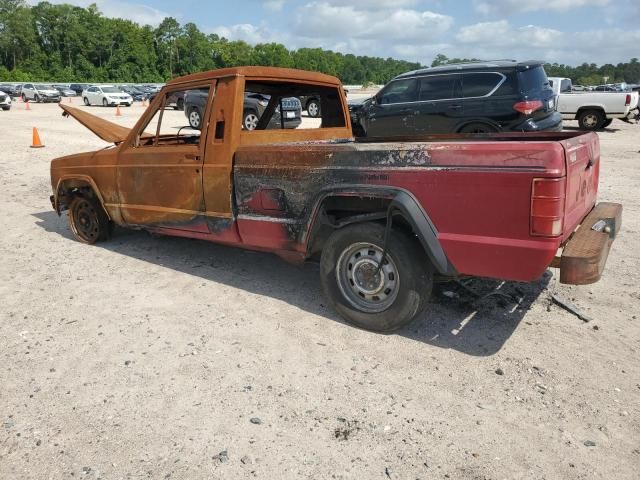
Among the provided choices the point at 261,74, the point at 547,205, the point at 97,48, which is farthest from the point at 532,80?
the point at 97,48

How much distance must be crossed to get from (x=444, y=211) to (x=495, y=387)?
1.12 meters

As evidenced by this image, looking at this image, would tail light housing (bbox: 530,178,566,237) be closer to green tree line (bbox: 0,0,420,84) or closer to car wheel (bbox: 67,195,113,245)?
car wheel (bbox: 67,195,113,245)

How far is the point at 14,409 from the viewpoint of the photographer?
3031mm

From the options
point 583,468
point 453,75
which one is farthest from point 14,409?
point 453,75

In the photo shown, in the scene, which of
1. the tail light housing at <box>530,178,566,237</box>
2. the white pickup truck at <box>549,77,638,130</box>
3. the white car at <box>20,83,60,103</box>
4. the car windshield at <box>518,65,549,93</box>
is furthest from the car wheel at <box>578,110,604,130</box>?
the white car at <box>20,83,60,103</box>

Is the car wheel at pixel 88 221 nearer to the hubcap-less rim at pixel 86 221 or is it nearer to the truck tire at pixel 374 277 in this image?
the hubcap-less rim at pixel 86 221

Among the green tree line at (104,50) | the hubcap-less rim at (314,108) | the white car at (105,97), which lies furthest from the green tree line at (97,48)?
the hubcap-less rim at (314,108)

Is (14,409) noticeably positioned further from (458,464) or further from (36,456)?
(458,464)

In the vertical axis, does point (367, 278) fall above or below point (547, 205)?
below

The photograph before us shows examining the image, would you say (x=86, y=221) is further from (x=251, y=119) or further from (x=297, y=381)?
(x=297, y=381)

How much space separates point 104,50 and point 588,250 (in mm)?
107993

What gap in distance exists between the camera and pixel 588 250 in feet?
10.5

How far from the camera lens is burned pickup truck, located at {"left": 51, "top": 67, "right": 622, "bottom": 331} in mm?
3082

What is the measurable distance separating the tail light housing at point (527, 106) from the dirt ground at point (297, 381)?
15.4ft
